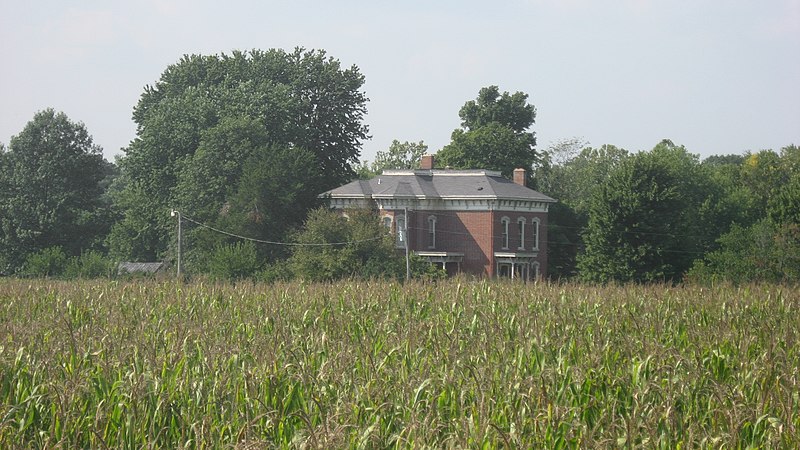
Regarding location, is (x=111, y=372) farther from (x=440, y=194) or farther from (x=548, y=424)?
(x=440, y=194)

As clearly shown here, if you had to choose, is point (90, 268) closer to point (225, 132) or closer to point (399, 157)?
point (225, 132)

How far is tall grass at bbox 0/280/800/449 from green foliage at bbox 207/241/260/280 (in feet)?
117

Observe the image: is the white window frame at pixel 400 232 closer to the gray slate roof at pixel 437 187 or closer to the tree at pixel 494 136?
the gray slate roof at pixel 437 187

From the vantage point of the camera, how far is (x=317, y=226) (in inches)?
2072

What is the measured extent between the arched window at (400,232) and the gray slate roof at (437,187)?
1.42m

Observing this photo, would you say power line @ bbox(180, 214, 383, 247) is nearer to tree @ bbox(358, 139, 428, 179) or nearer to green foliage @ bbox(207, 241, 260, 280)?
green foliage @ bbox(207, 241, 260, 280)

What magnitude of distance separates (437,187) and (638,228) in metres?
12.4

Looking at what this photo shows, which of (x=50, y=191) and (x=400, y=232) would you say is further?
(x=50, y=191)

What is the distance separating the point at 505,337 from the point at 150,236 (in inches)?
2091

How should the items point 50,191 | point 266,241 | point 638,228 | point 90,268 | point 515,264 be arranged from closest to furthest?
1. point 90,268
2. point 638,228
3. point 266,241
4. point 515,264
5. point 50,191

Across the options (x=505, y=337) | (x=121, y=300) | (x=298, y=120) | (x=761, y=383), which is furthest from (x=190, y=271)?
(x=761, y=383)

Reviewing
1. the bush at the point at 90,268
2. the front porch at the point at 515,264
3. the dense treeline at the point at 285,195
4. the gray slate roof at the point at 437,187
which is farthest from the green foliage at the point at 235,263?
the front porch at the point at 515,264

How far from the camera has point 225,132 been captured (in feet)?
199

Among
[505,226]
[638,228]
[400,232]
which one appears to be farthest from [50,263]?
[638,228]
